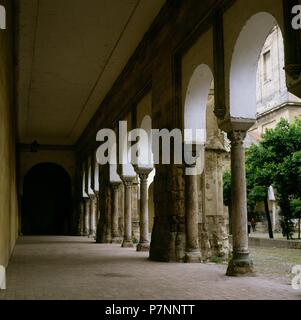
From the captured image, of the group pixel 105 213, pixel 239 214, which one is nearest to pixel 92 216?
pixel 105 213

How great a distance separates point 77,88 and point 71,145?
10.8 meters

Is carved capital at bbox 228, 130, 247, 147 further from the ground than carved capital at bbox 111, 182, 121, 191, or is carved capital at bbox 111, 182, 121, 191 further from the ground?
carved capital at bbox 228, 130, 247, 147

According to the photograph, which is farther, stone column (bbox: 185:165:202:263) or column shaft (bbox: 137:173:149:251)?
column shaft (bbox: 137:173:149:251)

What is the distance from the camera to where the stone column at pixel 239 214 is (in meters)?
7.57

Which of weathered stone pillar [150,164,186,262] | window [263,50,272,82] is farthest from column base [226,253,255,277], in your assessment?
window [263,50,272,82]

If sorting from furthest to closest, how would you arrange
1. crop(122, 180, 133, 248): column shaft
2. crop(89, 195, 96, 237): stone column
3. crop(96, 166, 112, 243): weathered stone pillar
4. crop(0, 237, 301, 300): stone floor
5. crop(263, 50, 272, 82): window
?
crop(263, 50, 272, 82): window < crop(89, 195, 96, 237): stone column < crop(96, 166, 112, 243): weathered stone pillar < crop(122, 180, 133, 248): column shaft < crop(0, 237, 301, 300): stone floor

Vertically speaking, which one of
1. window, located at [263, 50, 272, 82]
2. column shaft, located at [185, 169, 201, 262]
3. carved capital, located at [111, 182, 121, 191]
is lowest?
column shaft, located at [185, 169, 201, 262]

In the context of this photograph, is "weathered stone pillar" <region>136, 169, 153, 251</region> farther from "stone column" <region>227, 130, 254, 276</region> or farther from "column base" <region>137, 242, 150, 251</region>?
"stone column" <region>227, 130, 254, 276</region>

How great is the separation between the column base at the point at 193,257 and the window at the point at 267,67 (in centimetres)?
2870

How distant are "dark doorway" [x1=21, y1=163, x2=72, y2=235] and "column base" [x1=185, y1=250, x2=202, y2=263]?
21731 millimetres

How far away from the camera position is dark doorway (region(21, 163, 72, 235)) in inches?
1214
